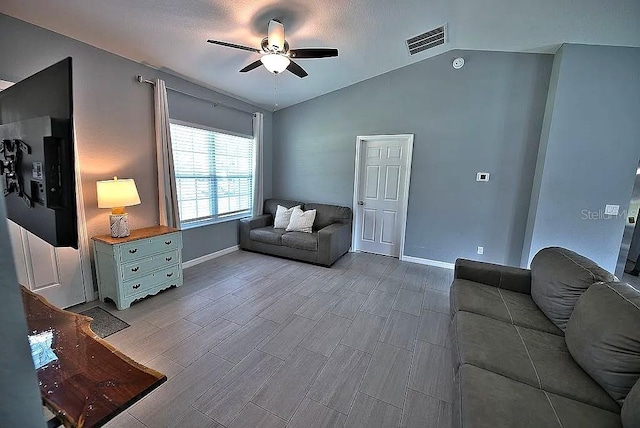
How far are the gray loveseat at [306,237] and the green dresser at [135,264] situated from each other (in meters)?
1.49

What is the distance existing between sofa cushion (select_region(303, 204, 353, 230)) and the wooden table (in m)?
3.68

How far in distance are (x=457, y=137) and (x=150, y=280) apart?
14.0ft

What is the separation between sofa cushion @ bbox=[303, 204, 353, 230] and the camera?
4621mm

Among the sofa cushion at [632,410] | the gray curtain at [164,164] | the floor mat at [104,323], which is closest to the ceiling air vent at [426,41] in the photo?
the gray curtain at [164,164]

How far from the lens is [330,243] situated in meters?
3.97

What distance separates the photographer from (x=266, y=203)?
17.1ft

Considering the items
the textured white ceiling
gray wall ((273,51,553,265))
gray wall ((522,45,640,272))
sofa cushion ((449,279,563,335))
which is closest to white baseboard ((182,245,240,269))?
gray wall ((273,51,553,265))

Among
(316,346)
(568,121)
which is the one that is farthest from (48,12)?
(568,121)

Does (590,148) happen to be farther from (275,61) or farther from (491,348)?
(275,61)

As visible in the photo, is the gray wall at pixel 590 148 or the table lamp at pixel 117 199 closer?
the table lamp at pixel 117 199

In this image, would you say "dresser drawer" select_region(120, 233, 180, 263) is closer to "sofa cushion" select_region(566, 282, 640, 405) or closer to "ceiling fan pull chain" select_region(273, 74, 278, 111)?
"ceiling fan pull chain" select_region(273, 74, 278, 111)

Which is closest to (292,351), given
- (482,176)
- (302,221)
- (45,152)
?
(45,152)

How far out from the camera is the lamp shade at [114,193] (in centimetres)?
261

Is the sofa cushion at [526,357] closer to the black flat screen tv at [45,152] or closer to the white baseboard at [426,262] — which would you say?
the black flat screen tv at [45,152]
